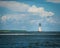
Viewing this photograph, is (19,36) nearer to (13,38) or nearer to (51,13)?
(13,38)

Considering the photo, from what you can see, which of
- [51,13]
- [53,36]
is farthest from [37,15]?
[53,36]

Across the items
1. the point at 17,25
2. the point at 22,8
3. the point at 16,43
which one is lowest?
the point at 16,43

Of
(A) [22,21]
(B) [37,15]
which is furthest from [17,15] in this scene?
(B) [37,15]

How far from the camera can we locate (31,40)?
3.44 meters

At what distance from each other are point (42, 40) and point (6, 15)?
79 cm

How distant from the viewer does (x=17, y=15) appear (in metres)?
3.47

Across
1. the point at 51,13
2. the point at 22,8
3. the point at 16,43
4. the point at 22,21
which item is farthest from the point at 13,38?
the point at 51,13

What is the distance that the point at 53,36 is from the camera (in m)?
3.40

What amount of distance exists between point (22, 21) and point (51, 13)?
0.54 metres

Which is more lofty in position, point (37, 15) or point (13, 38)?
point (37, 15)

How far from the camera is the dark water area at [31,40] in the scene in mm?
3400

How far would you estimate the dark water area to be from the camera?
3400 mm

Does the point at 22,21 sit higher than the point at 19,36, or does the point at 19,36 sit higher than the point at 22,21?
the point at 22,21

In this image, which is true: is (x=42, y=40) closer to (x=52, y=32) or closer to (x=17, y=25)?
(x=52, y=32)
